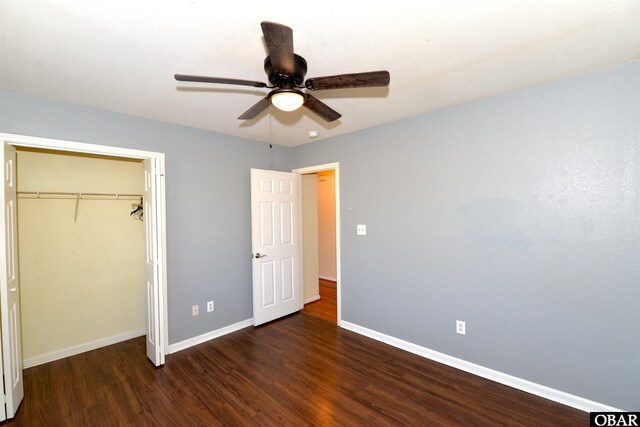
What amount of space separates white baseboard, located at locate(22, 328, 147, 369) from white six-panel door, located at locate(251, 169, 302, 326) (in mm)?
1503

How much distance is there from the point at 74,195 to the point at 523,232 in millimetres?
4467

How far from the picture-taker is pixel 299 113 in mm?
2781

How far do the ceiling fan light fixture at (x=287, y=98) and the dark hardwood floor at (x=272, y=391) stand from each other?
220 centimetres

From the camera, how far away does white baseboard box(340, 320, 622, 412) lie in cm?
204

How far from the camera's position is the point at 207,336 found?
3.28m

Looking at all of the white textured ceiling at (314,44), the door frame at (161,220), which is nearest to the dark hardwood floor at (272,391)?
the door frame at (161,220)

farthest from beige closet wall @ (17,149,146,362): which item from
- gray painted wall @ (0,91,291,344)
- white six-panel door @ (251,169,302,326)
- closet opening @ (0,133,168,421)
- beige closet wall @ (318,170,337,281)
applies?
beige closet wall @ (318,170,337,281)

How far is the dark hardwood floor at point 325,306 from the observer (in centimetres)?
398

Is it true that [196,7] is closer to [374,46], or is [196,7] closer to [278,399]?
[374,46]

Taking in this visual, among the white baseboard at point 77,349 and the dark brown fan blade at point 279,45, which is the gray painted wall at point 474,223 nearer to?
the white baseboard at point 77,349

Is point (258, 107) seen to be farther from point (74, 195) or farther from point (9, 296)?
point (74, 195)

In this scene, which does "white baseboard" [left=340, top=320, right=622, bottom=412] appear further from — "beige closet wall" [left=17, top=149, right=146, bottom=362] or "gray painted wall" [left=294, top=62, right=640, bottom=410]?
"beige closet wall" [left=17, top=149, right=146, bottom=362]

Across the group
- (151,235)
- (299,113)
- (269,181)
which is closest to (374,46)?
(299,113)

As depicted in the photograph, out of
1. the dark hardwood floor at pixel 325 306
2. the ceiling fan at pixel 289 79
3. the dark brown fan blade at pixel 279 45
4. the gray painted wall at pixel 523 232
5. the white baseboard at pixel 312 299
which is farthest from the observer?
the white baseboard at pixel 312 299
